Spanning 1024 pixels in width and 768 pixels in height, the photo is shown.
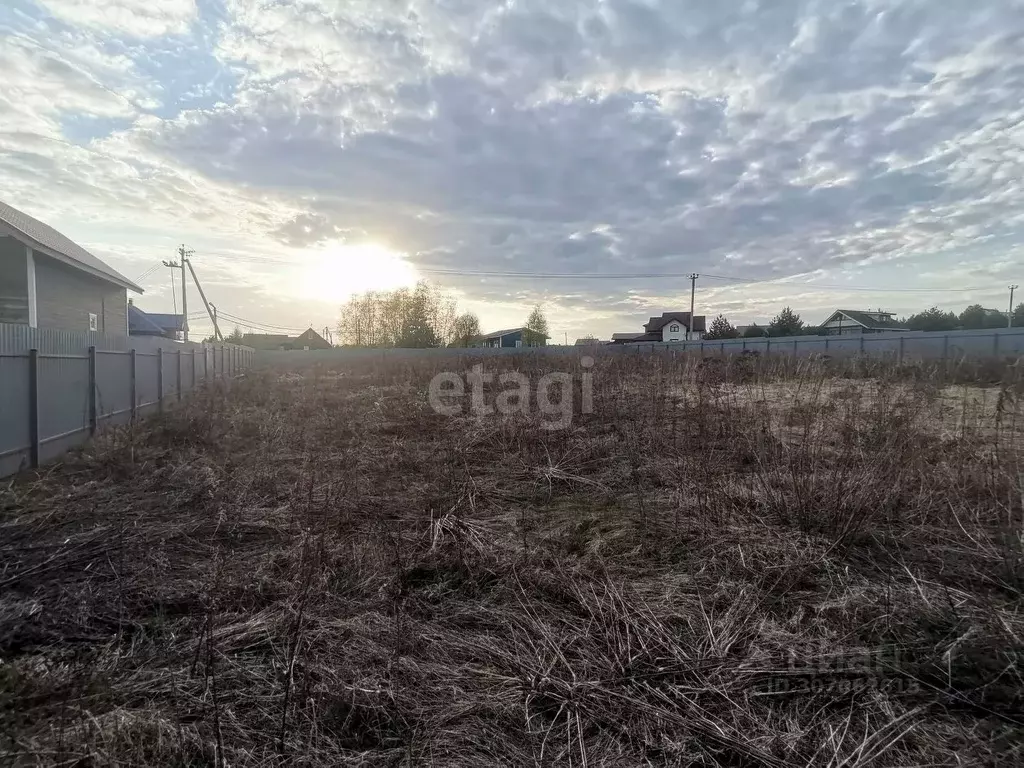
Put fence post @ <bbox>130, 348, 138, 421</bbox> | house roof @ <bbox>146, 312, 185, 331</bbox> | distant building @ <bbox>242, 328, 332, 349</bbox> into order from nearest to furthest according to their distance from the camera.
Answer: fence post @ <bbox>130, 348, 138, 421</bbox> < house roof @ <bbox>146, 312, 185, 331</bbox> < distant building @ <bbox>242, 328, 332, 349</bbox>

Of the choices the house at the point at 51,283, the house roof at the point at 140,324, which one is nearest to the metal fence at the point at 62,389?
the house at the point at 51,283

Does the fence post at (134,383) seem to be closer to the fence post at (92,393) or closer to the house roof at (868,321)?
the fence post at (92,393)

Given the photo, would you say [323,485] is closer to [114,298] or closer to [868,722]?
[868,722]

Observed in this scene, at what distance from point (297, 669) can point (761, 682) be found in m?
1.76

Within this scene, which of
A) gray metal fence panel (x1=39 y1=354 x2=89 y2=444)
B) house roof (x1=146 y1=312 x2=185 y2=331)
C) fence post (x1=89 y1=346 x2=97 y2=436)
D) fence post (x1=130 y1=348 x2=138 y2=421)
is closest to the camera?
gray metal fence panel (x1=39 y1=354 x2=89 y2=444)

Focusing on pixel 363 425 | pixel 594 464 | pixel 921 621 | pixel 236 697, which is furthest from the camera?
pixel 363 425

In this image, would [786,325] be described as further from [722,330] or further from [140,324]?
[140,324]

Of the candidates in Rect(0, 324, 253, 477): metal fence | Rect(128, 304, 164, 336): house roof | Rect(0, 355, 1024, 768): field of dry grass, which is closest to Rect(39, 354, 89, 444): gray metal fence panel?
Rect(0, 324, 253, 477): metal fence

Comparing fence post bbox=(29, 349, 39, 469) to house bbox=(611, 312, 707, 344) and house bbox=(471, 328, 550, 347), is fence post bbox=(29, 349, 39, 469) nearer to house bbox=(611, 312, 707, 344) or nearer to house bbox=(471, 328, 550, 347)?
Answer: house bbox=(471, 328, 550, 347)

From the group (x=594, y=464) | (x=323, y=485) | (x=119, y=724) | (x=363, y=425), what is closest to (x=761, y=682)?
(x=119, y=724)

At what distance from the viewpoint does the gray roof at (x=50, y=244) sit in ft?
37.2

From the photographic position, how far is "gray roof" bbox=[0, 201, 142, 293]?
37.2 ft

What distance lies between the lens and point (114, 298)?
57.9ft

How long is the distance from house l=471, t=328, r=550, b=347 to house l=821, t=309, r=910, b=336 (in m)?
26.9
